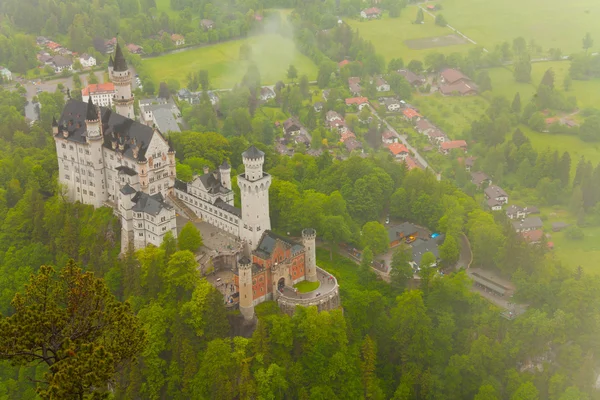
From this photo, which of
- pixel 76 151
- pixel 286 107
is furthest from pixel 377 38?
pixel 76 151

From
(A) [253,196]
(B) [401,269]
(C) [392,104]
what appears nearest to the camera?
(A) [253,196]

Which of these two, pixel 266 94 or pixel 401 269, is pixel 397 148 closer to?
pixel 266 94

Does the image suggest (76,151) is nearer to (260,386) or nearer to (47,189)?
(47,189)

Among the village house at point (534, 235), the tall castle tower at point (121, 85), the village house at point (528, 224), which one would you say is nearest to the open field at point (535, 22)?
the village house at point (528, 224)

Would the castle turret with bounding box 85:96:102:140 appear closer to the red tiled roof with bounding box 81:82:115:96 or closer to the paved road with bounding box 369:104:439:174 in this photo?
the paved road with bounding box 369:104:439:174

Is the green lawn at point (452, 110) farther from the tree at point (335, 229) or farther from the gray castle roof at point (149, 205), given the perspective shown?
the gray castle roof at point (149, 205)

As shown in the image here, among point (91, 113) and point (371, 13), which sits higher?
point (91, 113)

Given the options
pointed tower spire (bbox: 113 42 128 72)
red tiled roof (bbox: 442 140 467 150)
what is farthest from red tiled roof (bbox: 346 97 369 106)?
pointed tower spire (bbox: 113 42 128 72)

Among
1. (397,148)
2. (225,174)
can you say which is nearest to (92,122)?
(225,174)
